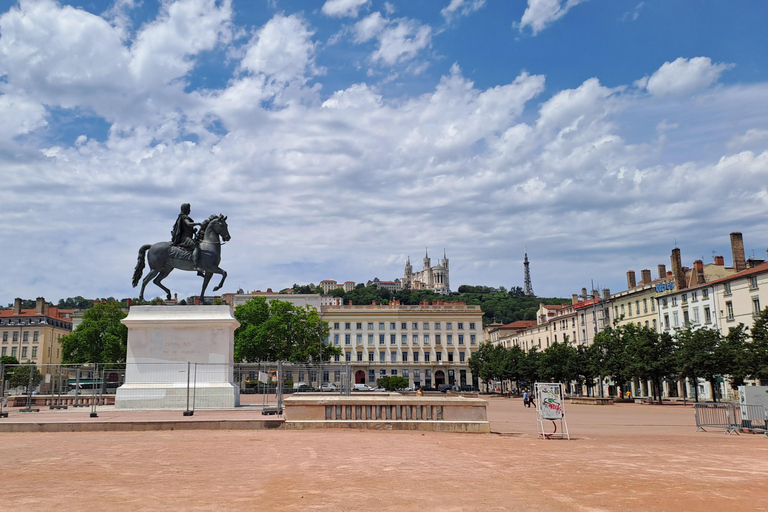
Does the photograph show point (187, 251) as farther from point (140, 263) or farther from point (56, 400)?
point (56, 400)

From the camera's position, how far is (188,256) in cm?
2566

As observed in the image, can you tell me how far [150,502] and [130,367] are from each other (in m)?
17.0

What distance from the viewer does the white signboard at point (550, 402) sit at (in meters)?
18.3

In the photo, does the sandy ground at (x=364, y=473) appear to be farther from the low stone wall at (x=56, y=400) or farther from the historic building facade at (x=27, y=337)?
the historic building facade at (x=27, y=337)

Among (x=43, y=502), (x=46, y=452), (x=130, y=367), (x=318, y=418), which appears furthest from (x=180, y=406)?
(x=43, y=502)

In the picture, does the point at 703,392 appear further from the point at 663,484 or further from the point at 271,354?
the point at 663,484

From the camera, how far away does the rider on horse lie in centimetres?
2562

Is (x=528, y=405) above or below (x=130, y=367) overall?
below

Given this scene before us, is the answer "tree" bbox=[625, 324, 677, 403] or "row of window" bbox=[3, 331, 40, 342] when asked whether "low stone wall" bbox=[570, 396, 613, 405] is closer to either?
"tree" bbox=[625, 324, 677, 403]

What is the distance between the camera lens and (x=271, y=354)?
77500mm

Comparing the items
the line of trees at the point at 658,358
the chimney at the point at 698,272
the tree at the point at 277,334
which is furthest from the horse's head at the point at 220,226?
the chimney at the point at 698,272

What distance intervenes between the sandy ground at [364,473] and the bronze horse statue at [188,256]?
1006cm

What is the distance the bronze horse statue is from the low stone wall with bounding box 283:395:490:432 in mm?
9833

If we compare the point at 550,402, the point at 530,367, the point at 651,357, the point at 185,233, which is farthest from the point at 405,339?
the point at 550,402
